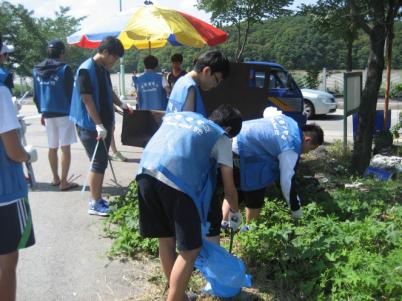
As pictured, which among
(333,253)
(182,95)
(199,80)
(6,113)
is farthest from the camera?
(182,95)

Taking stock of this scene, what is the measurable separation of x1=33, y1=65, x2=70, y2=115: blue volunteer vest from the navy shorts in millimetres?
814

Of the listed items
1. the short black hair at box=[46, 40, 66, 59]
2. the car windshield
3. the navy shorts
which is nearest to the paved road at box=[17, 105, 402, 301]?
the navy shorts

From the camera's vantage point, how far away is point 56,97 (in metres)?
5.38

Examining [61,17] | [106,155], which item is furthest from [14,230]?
[61,17]

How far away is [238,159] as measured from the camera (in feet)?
12.3

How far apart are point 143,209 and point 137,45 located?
245 inches

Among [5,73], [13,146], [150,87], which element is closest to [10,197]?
[13,146]

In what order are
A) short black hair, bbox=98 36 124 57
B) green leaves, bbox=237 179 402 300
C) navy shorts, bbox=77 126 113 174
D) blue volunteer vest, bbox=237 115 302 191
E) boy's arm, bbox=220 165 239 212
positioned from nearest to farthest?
boy's arm, bbox=220 165 239 212
green leaves, bbox=237 179 402 300
blue volunteer vest, bbox=237 115 302 191
short black hair, bbox=98 36 124 57
navy shorts, bbox=77 126 113 174

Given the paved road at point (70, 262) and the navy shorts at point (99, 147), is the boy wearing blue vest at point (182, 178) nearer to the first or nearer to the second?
the paved road at point (70, 262)

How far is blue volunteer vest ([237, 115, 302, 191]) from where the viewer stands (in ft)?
11.9

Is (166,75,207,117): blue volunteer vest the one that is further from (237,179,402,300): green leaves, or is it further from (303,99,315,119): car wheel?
(303,99,315,119): car wheel

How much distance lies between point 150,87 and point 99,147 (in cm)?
258

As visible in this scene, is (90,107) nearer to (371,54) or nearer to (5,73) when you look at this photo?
(5,73)

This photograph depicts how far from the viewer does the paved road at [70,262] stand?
10.6ft
